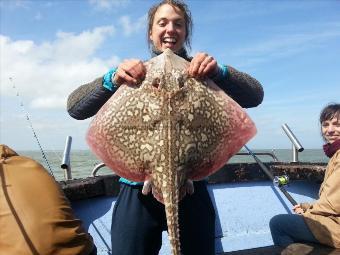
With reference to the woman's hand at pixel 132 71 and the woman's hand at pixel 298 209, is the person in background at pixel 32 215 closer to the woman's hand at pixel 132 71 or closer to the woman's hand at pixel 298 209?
the woman's hand at pixel 132 71

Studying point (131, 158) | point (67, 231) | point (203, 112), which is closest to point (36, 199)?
point (67, 231)

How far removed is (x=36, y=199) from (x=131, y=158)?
2.01 ft

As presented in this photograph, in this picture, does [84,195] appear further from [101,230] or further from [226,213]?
[226,213]

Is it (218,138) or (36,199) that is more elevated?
(218,138)

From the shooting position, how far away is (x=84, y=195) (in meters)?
4.61

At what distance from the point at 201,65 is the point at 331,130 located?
10.1 ft

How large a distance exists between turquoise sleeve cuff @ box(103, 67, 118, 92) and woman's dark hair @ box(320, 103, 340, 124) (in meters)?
3.32

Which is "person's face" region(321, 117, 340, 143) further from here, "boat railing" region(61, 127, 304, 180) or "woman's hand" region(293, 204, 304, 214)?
"boat railing" region(61, 127, 304, 180)

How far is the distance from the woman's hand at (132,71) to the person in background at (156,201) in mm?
45

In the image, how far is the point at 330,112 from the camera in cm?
476

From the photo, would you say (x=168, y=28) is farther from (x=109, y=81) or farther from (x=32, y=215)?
(x=32, y=215)

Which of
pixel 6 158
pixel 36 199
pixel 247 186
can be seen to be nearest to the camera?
pixel 36 199

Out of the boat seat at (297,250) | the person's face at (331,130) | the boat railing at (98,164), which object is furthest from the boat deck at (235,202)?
the person's face at (331,130)

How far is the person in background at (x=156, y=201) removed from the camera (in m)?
2.58
